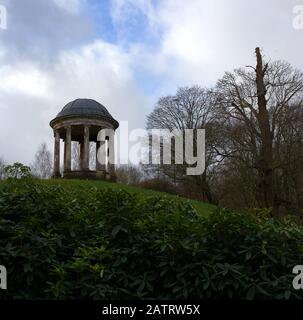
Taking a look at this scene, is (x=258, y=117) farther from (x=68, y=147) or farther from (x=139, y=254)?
(x=139, y=254)

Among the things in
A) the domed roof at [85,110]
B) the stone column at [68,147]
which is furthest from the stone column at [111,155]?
the stone column at [68,147]

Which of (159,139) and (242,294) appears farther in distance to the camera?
(159,139)

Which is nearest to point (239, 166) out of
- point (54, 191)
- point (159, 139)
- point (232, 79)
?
point (232, 79)

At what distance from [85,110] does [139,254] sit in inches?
1019

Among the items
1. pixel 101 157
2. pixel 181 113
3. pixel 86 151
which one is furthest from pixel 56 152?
pixel 181 113

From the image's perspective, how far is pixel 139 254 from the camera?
4.14 m

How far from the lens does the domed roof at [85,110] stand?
96.0 ft

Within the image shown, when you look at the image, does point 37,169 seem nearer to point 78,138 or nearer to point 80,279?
point 78,138

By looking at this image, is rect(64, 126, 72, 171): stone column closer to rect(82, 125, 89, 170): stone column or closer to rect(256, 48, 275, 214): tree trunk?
rect(82, 125, 89, 170): stone column

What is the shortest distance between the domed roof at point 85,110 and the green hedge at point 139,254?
2494 centimetres

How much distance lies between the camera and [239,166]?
26938 mm

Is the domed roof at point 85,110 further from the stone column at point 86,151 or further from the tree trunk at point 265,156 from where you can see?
the tree trunk at point 265,156
